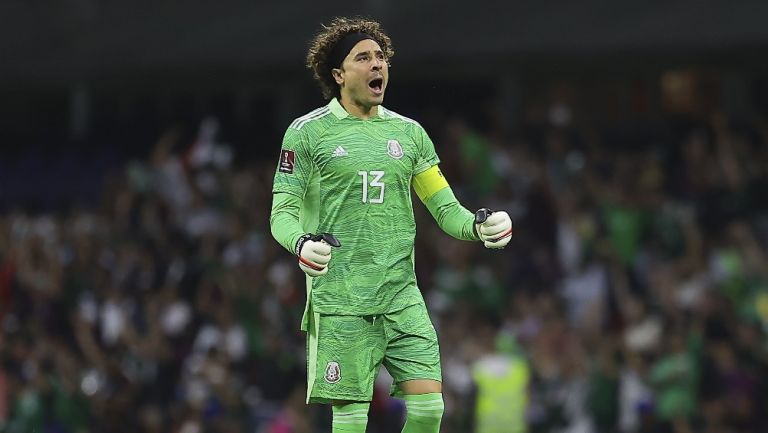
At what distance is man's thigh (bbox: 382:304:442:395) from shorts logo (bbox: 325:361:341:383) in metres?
0.27

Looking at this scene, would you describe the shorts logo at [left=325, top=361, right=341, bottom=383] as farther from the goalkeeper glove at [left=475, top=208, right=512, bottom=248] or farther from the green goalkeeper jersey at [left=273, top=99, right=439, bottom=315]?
the goalkeeper glove at [left=475, top=208, right=512, bottom=248]

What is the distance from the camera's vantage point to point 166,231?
19.6 metres

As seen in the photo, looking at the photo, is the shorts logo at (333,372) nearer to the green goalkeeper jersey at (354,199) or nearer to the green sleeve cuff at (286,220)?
the green goalkeeper jersey at (354,199)

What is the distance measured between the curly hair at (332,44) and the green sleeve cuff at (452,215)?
2.37 feet

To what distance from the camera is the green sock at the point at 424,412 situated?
312 inches

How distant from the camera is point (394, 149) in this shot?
8.05 meters

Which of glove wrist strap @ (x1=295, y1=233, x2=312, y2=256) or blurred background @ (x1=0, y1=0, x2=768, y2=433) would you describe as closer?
glove wrist strap @ (x1=295, y1=233, x2=312, y2=256)

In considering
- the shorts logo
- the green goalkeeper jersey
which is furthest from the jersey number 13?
the shorts logo

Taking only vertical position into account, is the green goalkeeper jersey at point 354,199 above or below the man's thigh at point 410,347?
above

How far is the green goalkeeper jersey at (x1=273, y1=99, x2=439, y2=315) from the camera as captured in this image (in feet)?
26.1

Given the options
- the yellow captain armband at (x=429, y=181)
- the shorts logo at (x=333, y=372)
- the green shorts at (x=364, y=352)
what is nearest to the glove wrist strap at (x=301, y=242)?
the green shorts at (x=364, y=352)

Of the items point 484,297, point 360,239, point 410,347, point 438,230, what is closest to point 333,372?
point 410,347

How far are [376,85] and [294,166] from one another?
22.5 inches

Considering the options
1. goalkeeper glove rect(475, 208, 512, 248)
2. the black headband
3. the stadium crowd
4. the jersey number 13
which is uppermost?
the black headband
